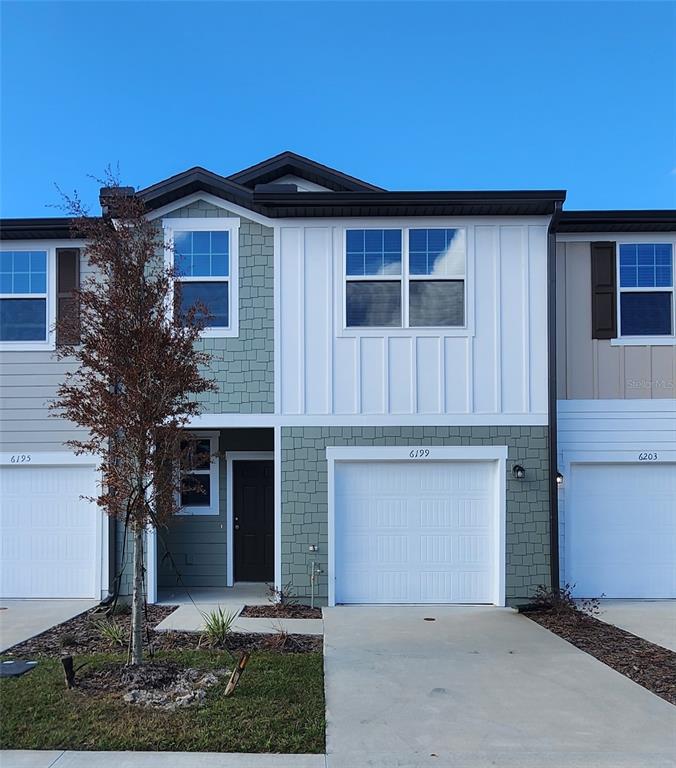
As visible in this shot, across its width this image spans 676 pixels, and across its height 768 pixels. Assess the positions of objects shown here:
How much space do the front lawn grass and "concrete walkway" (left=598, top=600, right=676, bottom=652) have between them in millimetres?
4293

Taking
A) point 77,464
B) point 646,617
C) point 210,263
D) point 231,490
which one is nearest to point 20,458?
point 77,464

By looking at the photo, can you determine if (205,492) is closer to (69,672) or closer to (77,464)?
(77,464)

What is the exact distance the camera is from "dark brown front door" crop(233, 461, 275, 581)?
34.9 feet

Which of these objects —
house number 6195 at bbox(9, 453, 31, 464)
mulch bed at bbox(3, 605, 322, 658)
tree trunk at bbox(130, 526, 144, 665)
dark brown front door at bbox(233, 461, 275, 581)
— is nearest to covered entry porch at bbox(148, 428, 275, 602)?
dark brown front door at bbox(233, 461, 275, 581)

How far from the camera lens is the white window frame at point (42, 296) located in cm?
971

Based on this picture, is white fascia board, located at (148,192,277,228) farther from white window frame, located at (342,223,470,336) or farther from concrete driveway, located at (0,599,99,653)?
concrete driveway, located at (0,599,99,653)

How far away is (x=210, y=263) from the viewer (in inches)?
370

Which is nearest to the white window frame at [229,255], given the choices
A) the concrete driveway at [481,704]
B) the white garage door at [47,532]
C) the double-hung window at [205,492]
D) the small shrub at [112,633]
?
the double-hung window at [205,492]

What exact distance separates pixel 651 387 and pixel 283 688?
7.02 meters

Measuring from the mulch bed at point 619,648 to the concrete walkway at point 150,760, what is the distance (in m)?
3.42

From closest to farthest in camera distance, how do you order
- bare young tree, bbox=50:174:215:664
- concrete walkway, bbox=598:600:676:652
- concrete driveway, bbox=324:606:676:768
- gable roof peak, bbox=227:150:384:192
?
concrete driveway, bbox=324:606:676:768, bare young tree, bbox=50:174:215:664, concrete walkway, bbox=598:600:676:652, gable roof peak, bbox=227:150:384:192

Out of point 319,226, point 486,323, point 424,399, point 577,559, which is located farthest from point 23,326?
point 577,559

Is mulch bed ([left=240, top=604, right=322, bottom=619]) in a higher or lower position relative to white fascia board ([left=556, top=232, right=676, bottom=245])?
lower

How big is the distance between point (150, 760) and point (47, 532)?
20.6 feet
